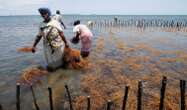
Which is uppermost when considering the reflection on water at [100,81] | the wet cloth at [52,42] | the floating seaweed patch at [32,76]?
the wet cloth at [52,42]

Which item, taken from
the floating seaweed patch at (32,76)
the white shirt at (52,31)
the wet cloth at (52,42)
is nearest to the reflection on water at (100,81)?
the floating seaweed patch at (32,76)

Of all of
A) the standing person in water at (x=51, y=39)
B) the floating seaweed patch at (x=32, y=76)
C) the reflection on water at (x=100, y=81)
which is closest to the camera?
the reflection on water at (x=100, y=81)

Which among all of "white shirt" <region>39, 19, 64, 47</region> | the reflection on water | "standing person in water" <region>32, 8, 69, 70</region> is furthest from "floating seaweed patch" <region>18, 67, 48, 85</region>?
"white shirt" <region>39, 19, 64, 47</region>

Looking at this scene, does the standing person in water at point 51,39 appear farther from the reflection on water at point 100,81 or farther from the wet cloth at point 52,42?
the reflection on water at point 100,81

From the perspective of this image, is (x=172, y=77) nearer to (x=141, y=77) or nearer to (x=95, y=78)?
(x=141, y=77)

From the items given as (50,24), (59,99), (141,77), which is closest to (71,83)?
(59,99)

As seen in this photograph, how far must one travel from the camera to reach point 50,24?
8234 millimetres

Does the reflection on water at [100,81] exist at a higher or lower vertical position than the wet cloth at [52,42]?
lower

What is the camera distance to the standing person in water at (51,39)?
8.22 m

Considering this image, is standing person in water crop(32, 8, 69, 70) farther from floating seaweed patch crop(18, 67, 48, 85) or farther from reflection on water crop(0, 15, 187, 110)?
reflection on water crop(0, 15, 187, 110)

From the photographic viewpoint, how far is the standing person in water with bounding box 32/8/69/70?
324 inches

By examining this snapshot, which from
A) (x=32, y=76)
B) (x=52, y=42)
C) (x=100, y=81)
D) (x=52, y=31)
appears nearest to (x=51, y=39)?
(x=52, y=42)

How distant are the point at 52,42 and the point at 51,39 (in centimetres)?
14

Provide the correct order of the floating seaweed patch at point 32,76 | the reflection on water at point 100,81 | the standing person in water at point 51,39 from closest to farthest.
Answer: the reflection on water at point 100,81
the standing person in water at point 51,39
the floating seaweed patch at point 32,76
